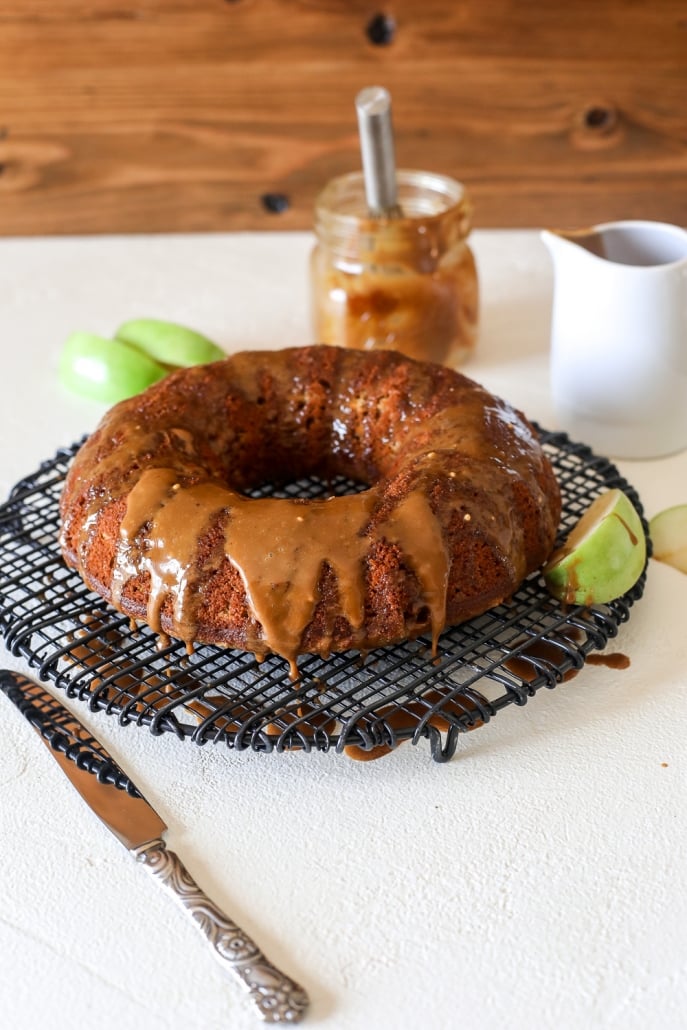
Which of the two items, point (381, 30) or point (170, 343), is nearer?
point (170, 343)

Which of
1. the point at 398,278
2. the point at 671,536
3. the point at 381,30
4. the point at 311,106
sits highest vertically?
the point at 381,30

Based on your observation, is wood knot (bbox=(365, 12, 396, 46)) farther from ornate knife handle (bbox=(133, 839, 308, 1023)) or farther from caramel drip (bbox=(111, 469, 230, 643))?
ornate knife handle (bbox=(133, 839, 308, 1023))

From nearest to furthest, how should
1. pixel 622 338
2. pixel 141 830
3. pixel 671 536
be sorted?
1. pixel 141 830
2. pixel 671 536
3. pixel 622 338

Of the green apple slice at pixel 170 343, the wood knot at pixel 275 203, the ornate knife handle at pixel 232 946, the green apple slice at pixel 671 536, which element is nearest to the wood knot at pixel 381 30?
the wood knot at pixel 275 203

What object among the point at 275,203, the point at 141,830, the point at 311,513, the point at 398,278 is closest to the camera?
the point at 141,830

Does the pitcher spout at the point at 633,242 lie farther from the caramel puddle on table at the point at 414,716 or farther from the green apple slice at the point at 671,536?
the caramel puddle on table at the point at 414,716

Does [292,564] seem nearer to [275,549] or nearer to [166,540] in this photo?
[275,549]

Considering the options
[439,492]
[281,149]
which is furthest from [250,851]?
[281,149]

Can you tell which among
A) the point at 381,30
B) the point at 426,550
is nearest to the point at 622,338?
the point at 426,550
